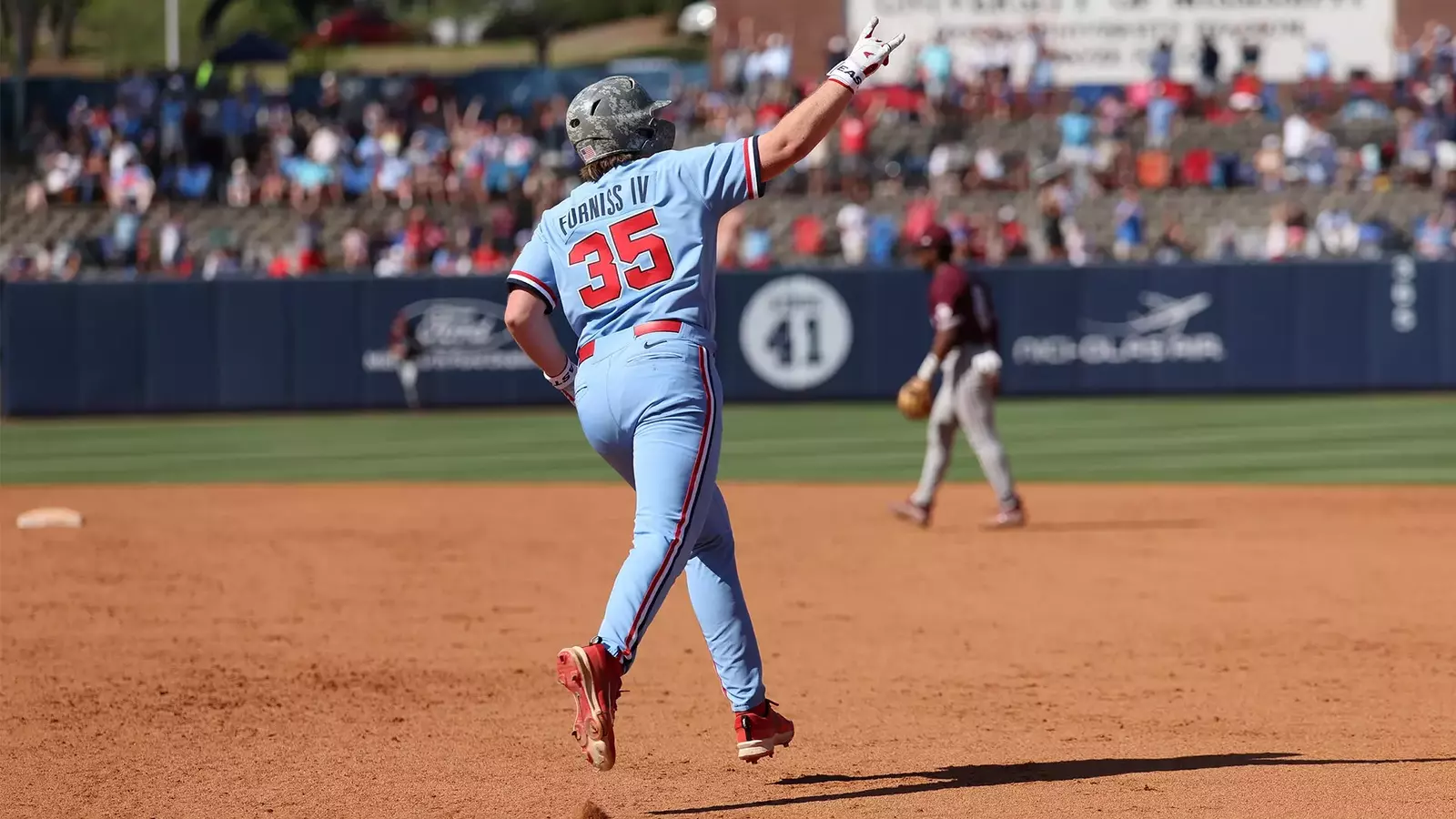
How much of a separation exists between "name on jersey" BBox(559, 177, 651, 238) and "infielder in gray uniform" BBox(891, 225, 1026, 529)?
6.60 meters

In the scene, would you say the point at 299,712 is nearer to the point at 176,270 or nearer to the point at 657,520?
the point at 657,520

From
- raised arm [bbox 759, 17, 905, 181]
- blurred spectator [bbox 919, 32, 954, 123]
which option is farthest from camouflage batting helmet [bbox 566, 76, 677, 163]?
blurred spectator [bbox 919, 32, 954, 123]

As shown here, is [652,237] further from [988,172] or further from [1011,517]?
[988,172]

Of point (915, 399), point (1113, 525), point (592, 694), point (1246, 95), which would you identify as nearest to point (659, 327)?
point (592, 694)

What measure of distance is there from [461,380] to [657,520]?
18.7 meters

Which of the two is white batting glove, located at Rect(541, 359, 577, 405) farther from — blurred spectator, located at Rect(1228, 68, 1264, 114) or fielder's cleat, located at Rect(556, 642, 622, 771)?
blurred spectator, located at Rect(1228, 68, 1264, 114)

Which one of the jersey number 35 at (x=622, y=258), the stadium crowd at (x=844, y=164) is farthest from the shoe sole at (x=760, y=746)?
the stadium crowd at (x=844, y=164)

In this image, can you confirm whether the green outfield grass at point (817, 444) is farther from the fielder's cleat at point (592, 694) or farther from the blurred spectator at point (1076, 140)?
the fielder's cleat at point (592, 694)

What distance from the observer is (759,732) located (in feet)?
18.9

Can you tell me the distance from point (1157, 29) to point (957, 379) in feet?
68.2

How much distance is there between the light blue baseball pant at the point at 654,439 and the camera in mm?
5410

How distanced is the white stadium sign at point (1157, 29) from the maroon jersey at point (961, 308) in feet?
64.0

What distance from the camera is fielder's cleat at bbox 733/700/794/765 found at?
226 inches

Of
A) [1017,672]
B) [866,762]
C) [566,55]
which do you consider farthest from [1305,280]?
[566,55]
